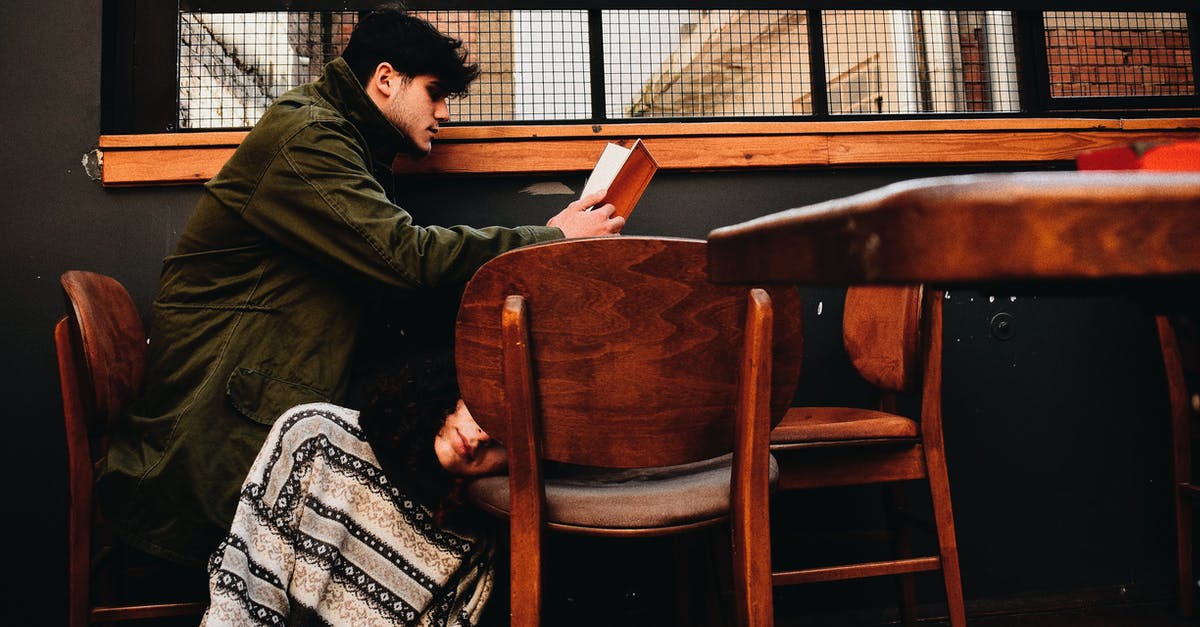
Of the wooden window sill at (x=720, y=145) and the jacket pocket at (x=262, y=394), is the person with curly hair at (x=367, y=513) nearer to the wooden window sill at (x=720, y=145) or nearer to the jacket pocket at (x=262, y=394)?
the jacket pocket at (x=262, y=394)

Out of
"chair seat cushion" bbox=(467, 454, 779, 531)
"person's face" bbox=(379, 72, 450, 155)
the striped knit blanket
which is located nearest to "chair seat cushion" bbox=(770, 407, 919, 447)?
"chair seat cushion" bbox=(467, 454, 779, 531)

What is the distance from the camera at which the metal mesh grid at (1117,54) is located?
8.21 ft

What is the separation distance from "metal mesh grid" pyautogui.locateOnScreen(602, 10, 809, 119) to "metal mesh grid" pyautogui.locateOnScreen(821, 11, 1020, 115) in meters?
0.13

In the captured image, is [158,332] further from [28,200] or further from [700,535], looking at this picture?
[700,535]

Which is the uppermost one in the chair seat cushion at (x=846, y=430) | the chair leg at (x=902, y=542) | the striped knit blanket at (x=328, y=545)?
the chair seat cushion at (x=846, y=430)

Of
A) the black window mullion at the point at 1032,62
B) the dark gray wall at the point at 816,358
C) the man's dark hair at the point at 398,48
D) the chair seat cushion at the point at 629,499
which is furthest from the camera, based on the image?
the black window mullion at the point at 1032,62

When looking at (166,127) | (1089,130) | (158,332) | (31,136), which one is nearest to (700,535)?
(158,332)

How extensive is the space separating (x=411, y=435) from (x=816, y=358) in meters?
1.34

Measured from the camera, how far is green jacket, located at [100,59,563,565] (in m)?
1.50

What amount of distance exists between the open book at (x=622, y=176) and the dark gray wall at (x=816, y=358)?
0.44 m

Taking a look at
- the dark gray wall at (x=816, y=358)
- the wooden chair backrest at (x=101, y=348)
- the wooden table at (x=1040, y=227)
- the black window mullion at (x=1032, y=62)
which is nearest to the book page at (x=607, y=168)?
the dark gray wall at (x=816, y=358)

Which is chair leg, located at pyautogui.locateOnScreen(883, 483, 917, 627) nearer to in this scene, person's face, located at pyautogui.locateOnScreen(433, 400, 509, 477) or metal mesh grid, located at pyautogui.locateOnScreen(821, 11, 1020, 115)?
person's face, located at pyautogui.locateOnScreen(433, 400, 509, 477)

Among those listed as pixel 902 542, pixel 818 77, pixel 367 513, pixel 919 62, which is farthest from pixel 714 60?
pixel 367 513

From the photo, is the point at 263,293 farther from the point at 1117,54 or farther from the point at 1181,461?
the point at 1117,54
